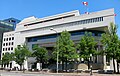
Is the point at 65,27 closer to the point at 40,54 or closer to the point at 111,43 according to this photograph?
the point at 40,54

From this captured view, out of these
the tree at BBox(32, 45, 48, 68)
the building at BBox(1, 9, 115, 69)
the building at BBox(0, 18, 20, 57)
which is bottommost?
the tree at BBox(32, 45, 48, 68)

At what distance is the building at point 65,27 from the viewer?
225 ft

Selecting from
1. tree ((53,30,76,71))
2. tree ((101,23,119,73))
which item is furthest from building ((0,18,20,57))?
tree ((101,23,119,73))

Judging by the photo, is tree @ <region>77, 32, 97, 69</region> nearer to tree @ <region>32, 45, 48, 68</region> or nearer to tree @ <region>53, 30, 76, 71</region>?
tree @ <region>53, 30, 76, 71</region>

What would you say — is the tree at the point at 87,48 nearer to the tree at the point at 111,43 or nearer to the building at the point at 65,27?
the tree at the point at 111,43

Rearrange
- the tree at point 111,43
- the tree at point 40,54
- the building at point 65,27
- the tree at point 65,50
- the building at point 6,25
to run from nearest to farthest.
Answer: the tree at point 111,43, the tree at point 65,50, the tree at point 40,54, the building at point 65,27, the building at point 6,25

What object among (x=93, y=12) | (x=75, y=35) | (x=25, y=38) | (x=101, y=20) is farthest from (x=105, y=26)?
(x=25, y=38)

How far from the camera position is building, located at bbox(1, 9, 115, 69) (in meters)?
68.5

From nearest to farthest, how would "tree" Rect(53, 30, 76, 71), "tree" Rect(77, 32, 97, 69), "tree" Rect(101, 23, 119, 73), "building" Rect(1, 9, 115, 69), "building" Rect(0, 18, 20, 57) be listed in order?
"tree" Rect(101, 23, 119, 73) → "tree" Rect(77, 32, 97, 69) → "tree" Rect(53, 30, 76, 71) → "building" Rect(1, 9, 115, 69) → "building" Rect(0, 18, 20, 57)

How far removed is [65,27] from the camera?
7819 centimetres

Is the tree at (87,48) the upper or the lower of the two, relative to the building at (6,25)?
lower

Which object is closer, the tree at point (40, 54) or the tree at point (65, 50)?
the tree at point (65, 50)

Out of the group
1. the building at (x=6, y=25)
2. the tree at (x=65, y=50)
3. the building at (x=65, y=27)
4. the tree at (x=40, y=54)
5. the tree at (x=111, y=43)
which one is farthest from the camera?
the building at (x=6, y=25)

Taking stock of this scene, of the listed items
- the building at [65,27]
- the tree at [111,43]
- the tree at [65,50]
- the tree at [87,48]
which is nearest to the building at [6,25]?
the building at [65,27]
